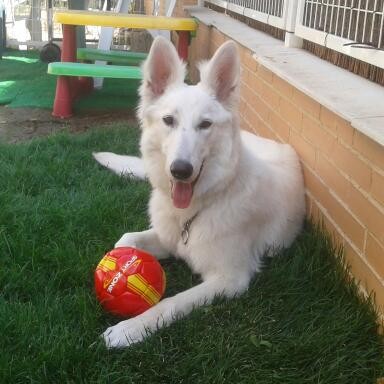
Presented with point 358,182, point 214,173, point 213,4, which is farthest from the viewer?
point 213,4

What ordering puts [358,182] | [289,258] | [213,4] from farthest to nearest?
[213,4]
[289,258]
[358,182]

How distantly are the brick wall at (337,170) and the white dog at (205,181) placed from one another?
288 mm

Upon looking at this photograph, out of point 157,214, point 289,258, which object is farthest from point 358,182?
point 157,214

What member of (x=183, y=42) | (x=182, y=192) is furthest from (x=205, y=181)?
(x=183, y=42)

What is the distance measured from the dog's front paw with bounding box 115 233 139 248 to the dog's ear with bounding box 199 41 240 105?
882mm

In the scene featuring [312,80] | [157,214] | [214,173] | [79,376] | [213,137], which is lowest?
[79,376]

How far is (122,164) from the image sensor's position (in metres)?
4.21

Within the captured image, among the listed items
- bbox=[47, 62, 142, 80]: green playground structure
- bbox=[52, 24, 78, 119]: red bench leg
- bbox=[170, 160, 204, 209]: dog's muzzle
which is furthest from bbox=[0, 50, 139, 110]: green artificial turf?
bbox=[170, 160, 204, 209]: dog's muzzle

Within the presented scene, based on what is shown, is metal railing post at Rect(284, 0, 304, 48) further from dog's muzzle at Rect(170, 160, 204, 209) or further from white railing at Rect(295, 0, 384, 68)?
dog's muzzle at Rect(170, 160, 204, 209)

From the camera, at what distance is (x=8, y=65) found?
8570 millimetres

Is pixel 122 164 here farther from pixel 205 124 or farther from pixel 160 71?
pixel 205 124

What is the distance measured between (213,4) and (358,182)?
241 inches

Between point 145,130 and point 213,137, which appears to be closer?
point 213,137

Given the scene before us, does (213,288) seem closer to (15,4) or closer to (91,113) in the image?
(91,113)
